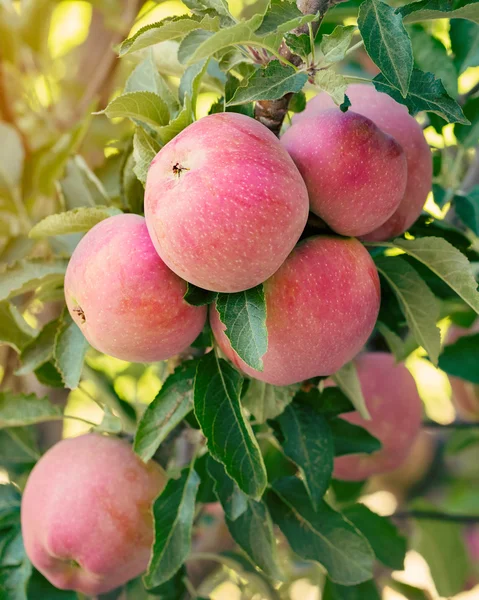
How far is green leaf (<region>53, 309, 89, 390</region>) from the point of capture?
75cm

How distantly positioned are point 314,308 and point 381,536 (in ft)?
2.07

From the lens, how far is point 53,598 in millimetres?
967

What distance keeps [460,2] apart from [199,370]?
1.44ft

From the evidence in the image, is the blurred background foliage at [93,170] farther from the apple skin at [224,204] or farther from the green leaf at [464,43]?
the apple skin at [224,204]

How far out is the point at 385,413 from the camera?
1.16m

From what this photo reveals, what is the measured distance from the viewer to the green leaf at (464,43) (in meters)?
0.97

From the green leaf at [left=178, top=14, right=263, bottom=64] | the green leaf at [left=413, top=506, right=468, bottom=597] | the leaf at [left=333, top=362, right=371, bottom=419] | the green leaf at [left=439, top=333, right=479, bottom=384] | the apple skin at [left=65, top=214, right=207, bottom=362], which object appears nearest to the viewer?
the green leaf at [left=178, top=14, right=263, bottom=64]

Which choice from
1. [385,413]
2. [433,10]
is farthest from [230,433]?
[385,413]

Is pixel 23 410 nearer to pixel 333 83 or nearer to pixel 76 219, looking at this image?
pixel 76 219

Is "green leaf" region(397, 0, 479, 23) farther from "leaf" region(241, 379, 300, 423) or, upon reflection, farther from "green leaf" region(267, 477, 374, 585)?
"green leaf" region(267, 477, 374, 585)

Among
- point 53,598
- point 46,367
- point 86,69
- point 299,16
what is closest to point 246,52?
point 299,16

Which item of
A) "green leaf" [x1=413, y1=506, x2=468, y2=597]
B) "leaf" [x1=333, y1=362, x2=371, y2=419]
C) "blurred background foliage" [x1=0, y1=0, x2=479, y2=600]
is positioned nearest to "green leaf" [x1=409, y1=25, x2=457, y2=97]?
"blurred background foliage" [x1=0, y1=0, x2=479, y2=600]

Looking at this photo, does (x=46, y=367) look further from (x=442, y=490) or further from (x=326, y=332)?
(x=442, y=490)

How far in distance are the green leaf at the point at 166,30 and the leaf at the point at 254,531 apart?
46cm
